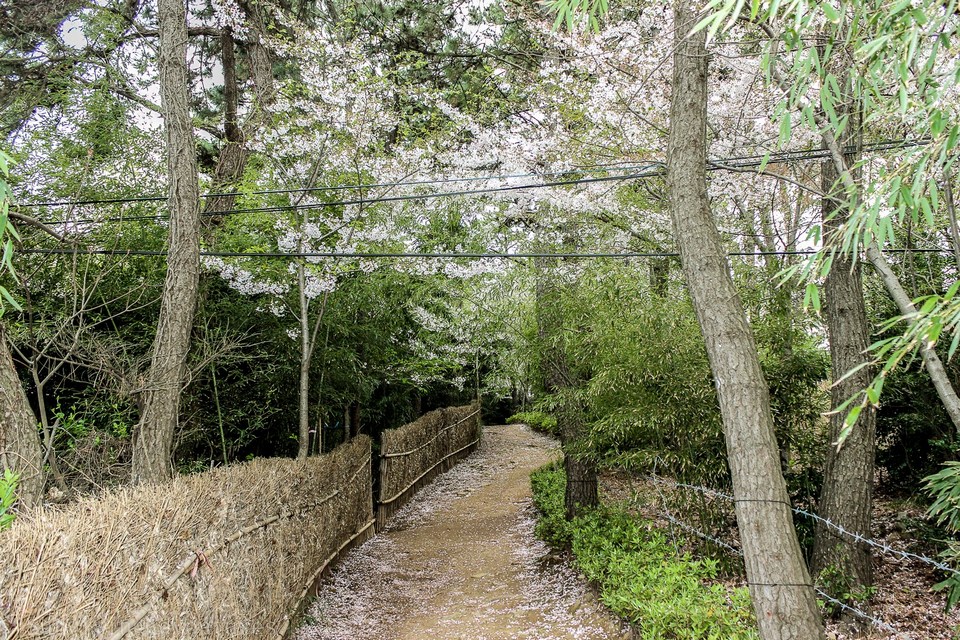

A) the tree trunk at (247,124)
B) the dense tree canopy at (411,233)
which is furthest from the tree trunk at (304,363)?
the tree trunk at (247,124)

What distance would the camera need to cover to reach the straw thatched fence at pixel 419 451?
9531 millimetres

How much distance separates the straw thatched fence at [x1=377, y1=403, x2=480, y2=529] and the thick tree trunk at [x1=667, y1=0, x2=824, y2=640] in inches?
270

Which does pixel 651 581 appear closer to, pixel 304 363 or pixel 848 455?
pixel 848 455

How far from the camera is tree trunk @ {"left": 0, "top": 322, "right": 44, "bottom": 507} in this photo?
3854 millimetres

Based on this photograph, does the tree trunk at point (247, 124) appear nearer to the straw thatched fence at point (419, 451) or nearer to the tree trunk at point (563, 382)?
the tree trunk at point (563, 382)

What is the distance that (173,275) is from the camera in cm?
499

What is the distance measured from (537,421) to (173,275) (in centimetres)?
1606

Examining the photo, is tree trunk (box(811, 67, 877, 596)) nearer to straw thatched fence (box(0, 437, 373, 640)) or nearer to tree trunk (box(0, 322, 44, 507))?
straw thatched fence (box(0, 437, 373, 640))

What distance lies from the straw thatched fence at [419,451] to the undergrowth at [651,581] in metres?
3.21

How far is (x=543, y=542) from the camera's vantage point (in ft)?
25.6

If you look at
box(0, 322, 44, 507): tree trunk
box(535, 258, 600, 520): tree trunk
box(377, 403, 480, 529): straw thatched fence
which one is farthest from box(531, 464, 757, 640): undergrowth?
box(0, 322, 44, 507): tree trunk

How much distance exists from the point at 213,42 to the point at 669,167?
8303 millimetres

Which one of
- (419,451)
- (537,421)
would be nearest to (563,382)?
(419,451)

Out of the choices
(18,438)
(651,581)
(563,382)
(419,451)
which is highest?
(563,382)
